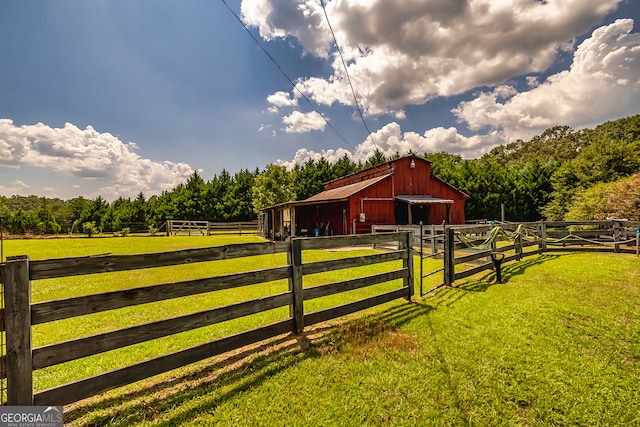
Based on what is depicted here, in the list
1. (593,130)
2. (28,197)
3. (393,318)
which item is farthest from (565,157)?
(28,197)

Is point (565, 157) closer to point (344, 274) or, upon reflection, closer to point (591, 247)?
point (591, 247)

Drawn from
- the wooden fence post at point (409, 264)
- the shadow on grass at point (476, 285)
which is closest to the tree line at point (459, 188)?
the shadow on grass at point (476, 285)

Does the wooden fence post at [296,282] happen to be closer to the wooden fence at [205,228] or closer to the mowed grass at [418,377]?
the mowed grass at [418,377]

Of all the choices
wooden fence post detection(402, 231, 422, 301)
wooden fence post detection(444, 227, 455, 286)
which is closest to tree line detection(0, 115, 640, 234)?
wooden fence post detection(444, 227, 455, 286)

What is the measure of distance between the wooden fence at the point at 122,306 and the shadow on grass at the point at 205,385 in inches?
6.7

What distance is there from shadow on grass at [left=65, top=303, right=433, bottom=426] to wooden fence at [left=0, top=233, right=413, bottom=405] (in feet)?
0.56

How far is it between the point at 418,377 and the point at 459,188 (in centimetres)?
3305

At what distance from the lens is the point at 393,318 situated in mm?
4523

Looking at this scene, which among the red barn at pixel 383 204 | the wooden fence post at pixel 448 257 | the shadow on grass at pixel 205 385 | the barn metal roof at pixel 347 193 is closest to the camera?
the shadow on grass at pixel 205 385

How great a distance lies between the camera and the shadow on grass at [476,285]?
549 cm

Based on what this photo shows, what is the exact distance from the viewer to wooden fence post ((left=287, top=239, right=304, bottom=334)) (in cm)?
374

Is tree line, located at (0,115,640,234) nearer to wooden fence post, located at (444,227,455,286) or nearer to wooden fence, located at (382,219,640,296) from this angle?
wooden fence, located at (382,219,640,296)

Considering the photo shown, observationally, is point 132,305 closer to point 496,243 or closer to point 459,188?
point 496,243

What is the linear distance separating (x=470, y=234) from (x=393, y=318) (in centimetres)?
477
